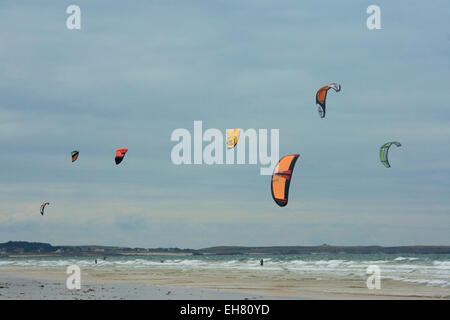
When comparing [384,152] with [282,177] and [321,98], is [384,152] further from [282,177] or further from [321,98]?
[282,177]

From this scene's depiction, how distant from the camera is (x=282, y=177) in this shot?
24.1 meters

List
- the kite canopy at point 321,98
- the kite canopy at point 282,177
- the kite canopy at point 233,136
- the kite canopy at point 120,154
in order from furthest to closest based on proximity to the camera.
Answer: the kite canopy at point 120,154, the kite canopy at point 233,136, the kite canopy at point 321,98, the kite canopy at point 282,177

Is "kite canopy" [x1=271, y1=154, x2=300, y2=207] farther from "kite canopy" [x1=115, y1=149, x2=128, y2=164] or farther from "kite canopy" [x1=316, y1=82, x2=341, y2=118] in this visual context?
"kite canopy" [x1=115, y1=149, x2=128, y2=164]

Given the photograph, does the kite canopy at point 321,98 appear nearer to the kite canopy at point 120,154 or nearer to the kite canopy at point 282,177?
the kite canopy at point 282,177

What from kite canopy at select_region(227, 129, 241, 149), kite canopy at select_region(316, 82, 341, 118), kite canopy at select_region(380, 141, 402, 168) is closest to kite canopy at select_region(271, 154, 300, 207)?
kite canopy at select_region(316, 82, 341, 118)

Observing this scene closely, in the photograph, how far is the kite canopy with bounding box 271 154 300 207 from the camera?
77.7ft

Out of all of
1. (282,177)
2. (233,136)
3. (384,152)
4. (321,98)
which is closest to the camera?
(282,177)

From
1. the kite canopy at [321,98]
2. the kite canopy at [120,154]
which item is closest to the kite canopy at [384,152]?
the kite canopy at [321,98]

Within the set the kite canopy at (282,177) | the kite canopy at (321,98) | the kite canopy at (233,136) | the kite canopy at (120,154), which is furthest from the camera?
the kite canopy at (120,154)

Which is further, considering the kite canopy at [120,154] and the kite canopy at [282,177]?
the kite canopy at [120,154]

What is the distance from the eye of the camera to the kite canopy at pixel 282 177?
23672 millimetres

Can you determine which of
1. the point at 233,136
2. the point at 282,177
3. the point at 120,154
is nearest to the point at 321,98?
the point at 233,136

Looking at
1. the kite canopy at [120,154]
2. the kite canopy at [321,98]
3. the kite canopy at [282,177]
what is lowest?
the kite canopy at [282,177]
